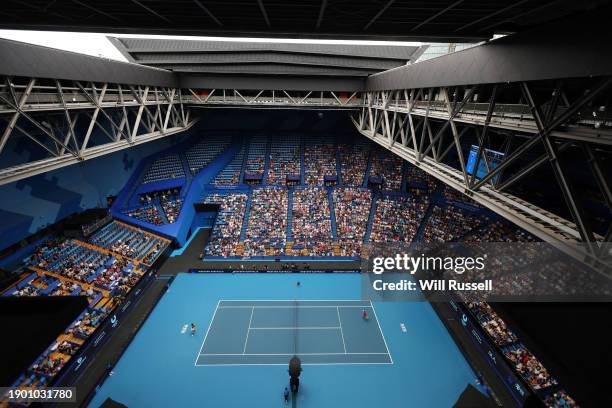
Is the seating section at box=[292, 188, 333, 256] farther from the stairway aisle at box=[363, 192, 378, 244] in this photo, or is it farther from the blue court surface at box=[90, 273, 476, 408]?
the blue court surface at box=[90, 273, 476, 408]

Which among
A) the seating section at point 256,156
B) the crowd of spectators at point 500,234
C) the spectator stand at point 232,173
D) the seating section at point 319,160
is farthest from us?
the seating section at point 256,156

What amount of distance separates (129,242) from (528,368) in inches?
1089

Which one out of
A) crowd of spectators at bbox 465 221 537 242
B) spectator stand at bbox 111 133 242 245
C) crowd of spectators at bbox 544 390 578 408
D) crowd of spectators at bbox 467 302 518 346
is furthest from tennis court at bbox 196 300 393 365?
crowd of spectators at bbox 465 221 537 242

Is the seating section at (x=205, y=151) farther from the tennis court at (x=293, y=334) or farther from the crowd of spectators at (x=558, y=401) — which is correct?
the crowd of spectators at (x=558, y=401)

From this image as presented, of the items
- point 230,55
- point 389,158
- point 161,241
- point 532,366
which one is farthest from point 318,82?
point 532,366

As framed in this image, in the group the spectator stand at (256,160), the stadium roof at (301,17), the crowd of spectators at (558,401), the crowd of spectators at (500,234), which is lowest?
the crowd of spectators at (558,401)

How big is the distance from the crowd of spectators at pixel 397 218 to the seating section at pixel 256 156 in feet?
46.1

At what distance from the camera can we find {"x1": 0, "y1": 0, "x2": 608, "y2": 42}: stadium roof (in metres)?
6.22

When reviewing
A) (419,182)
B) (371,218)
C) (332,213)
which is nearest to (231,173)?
(332,213)

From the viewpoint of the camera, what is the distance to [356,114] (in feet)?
106

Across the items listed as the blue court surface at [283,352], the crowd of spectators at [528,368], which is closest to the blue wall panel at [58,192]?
the blue court surface at [283,352]

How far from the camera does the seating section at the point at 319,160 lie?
3356cm

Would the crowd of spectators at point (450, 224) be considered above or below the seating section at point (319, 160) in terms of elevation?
below

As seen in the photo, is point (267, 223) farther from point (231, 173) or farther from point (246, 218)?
point (231, 173)
